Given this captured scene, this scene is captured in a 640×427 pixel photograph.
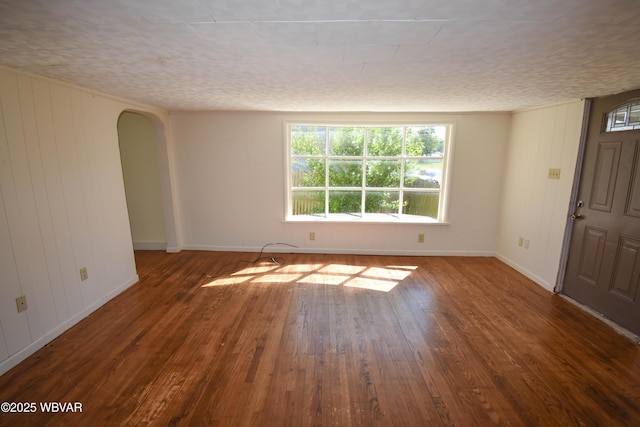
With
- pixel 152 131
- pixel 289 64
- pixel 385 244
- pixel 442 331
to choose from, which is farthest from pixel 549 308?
pixel 152 131

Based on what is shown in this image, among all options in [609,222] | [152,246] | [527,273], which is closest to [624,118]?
[609,222]

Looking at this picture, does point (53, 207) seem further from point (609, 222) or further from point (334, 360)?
point (609, 222)

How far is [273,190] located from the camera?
4285 millimetres

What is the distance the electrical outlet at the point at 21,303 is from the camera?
205 cm

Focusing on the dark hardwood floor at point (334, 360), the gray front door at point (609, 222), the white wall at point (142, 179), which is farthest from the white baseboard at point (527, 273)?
the white wall at point (142, 179)

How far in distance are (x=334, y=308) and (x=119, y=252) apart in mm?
2497

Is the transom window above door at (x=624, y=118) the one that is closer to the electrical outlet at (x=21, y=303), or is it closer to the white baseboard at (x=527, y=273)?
the white baseboard at (x=527, y=273)

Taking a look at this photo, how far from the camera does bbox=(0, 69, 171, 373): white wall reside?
6.55 feet

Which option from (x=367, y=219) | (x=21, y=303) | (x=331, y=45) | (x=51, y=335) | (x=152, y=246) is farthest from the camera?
(x=152, y=246)

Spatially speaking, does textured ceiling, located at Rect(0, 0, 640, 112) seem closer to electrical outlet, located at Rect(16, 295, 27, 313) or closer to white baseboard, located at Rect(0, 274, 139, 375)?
electrical outlet, located at Rect(16, 295, 27, 313)

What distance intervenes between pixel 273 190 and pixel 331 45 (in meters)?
2.90

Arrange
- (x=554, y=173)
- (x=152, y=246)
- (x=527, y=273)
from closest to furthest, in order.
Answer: (x=554, y=173)
(x=527, y=273)
(x=152, y=246)

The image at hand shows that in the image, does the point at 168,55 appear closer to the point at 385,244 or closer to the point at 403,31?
the point at 403,31

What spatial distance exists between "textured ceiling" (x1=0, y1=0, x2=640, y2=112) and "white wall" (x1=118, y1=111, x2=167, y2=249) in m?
1.74
